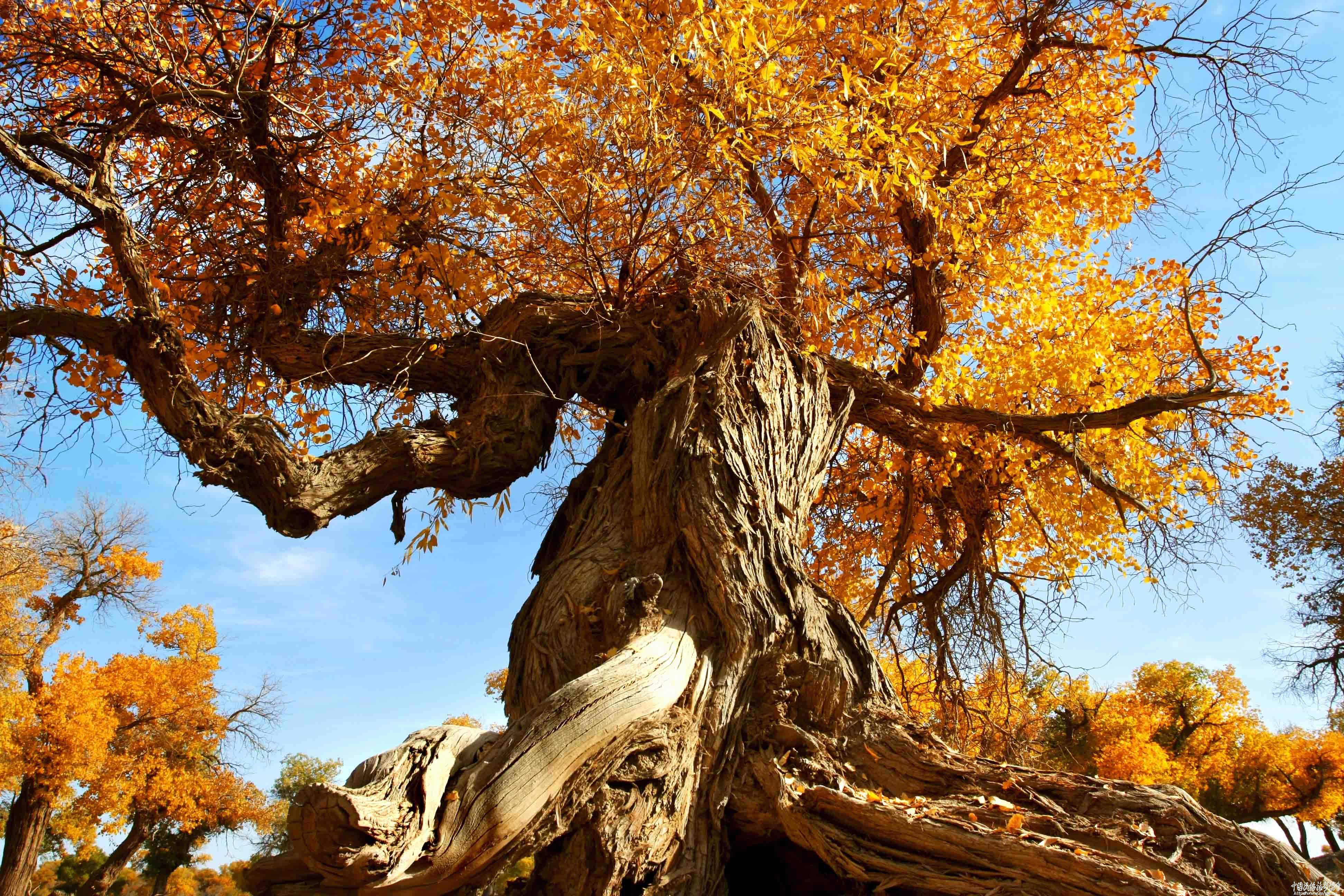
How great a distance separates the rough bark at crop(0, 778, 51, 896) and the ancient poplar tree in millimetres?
13526

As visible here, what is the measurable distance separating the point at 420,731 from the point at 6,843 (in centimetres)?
1699

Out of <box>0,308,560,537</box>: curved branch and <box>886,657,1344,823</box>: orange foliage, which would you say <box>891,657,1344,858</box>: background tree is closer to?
<box>886,657,1344,823</box>: orange foliage

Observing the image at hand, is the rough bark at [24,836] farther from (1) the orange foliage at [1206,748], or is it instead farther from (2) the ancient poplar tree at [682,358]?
(1) the orange foliage at [1206,748]

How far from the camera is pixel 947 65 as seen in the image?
736 centimetres

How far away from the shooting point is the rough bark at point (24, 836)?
13820 millimetres

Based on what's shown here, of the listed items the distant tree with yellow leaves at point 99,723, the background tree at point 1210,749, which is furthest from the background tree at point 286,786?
the background tree at point 1210,749

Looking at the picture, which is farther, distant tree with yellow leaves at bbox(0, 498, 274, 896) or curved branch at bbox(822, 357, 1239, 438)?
distant tree with yellow leaves at bbox(0, 498, 274, 896)

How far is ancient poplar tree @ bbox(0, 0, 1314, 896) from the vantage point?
3.32 meters

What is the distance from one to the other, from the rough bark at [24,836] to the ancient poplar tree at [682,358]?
44.4 feet

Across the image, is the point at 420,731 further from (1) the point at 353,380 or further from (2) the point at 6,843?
(2) the point at 6,843

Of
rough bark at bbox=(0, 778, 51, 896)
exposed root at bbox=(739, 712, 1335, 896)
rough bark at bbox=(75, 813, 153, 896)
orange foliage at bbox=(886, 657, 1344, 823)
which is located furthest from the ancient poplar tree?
rough bark at bbox=(75, 813, 153, 896)

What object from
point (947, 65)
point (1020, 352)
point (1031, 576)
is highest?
point (947, 65)

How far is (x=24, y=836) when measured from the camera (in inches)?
582

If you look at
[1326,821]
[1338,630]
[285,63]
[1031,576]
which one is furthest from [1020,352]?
[1326,821]
